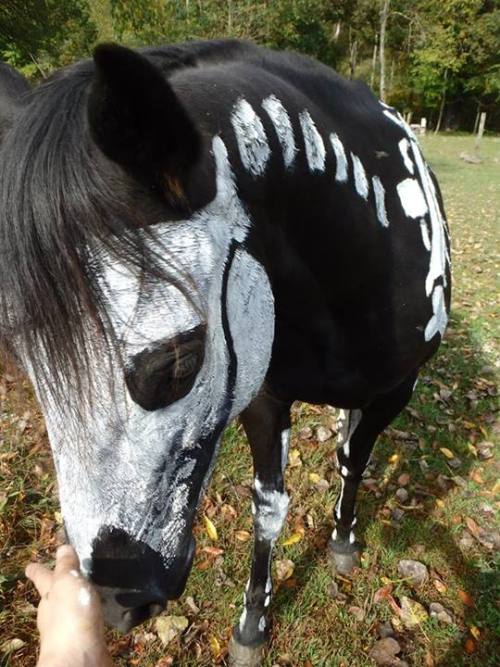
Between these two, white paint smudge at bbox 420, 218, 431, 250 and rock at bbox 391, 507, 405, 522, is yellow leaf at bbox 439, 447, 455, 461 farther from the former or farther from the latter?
white paint smudge at bbox 420, 218, 431, 250

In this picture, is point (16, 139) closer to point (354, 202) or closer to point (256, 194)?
point (256, 194)

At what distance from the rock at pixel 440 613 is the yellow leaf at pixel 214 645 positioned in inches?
44.3

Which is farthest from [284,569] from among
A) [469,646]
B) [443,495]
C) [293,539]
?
[443,495]

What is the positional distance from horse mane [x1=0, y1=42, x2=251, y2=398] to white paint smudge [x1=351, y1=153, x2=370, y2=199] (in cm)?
89

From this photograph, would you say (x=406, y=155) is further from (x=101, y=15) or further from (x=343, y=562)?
(x=101, y=15)

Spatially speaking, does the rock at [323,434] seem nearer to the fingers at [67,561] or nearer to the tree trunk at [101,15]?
the fingers at [67,561]

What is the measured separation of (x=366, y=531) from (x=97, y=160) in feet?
9.08

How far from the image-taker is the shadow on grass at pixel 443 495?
251 centimetres

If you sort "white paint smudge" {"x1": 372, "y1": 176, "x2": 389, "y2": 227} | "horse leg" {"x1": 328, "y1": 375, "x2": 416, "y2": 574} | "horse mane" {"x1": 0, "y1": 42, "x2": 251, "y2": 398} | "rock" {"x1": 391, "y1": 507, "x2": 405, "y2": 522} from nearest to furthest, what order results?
"horse mane" {"x1": 0, "y1": 42, "x2": 251, "y2": 398}, "white paint smudge" {"x1": 372, "y1": 176, "x2": 389, "y2": 227}, "horse leg" {"x1": 328, "y1": 375, "x2": 416, "y2": 574}, "rock" {"x1": 391, "y1": 507, "x2": 405, "y2": 522}

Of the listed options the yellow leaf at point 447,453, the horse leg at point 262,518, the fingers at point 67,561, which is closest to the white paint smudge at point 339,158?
the horse leg at point 262,518

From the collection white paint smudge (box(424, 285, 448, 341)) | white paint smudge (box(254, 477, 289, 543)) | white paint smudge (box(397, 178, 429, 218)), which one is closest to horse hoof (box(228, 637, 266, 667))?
white paint smudge (box(254, 477, 289, 543))

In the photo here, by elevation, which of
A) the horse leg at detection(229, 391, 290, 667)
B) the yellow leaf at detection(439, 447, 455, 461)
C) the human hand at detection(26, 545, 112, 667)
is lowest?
the yellow leaf at detection(439, 447, 455, 461)

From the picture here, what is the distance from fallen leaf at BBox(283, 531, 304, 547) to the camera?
282 cm

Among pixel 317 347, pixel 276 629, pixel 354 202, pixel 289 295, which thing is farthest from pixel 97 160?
pixel 276 629
